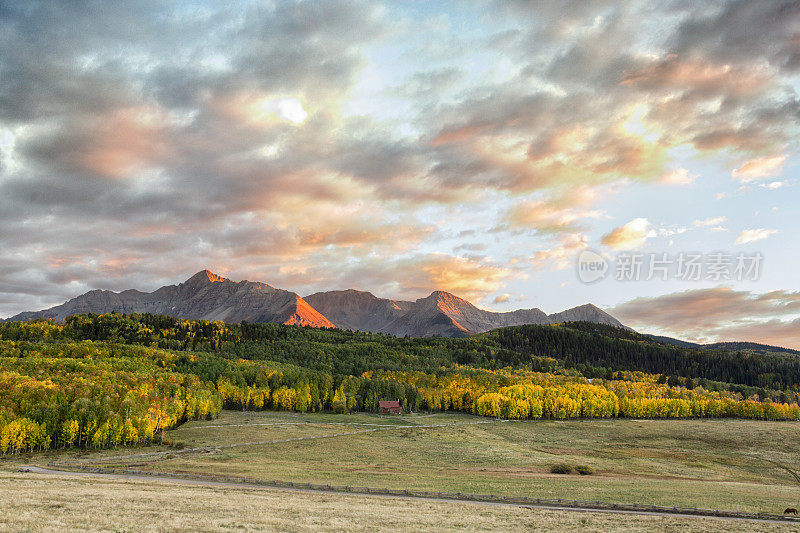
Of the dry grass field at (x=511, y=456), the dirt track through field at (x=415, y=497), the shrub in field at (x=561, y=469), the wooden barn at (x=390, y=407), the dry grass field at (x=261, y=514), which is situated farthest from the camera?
the wooden barn at (x=390, y=407)

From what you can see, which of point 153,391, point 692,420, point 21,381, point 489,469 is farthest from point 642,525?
point 692,420

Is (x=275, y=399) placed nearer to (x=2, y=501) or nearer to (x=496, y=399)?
(x=496, y=399)

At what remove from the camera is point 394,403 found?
181 m

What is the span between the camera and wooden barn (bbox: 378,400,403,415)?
178 m

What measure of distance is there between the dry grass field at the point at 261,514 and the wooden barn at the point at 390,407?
426ft

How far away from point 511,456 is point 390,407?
3356 inches

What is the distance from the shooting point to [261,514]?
118 feet

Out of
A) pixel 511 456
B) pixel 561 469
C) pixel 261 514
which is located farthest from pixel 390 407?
pixel 261 514

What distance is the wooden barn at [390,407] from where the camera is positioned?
178 m

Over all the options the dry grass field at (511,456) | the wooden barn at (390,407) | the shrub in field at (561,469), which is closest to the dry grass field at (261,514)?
the dry grass field at (511,456)

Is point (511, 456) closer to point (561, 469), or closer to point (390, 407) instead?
point (561, 469)

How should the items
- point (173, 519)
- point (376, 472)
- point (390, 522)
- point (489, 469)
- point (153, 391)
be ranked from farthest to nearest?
point (153, 391) → point (489, 469) → point (376, 472) → point (390, 522) → point (173, 519)

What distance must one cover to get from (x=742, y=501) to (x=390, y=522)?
45175 millimetres

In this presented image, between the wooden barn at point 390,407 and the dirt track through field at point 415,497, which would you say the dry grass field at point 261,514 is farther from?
the wooden barn at point 390,407
